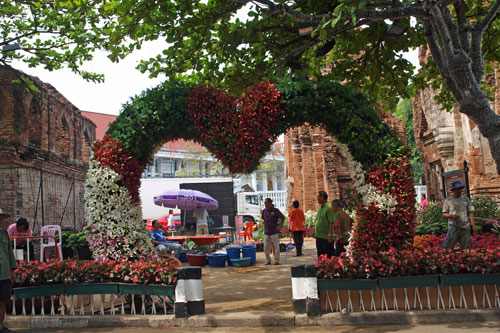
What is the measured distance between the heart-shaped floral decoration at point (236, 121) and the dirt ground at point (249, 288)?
85.0 inches

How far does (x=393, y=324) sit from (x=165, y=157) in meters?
51.3

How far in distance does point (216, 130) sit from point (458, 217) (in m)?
4.34

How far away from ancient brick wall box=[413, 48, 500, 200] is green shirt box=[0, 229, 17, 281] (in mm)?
10054

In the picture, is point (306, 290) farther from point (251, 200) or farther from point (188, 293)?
point (251, 200)

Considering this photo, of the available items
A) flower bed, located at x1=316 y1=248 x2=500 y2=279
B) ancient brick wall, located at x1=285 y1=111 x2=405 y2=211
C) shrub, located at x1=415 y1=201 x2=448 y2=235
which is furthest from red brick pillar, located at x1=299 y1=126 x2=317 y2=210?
flower bed, located at x1=316 y1=248 x2=500 y2=279

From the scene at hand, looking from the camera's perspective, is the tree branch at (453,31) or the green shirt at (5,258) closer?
the green shirt at (5,258)

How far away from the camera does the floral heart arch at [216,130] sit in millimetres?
7062

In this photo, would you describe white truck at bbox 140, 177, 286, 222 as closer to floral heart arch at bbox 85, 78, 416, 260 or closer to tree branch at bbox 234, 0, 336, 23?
tree branch at bbox 234, 0, 336, 23

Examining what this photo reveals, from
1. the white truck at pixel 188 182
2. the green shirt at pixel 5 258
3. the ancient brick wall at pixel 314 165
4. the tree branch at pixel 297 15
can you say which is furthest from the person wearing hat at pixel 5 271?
the white truck at pixel 188 182

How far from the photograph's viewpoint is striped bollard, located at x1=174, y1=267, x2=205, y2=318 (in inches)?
254

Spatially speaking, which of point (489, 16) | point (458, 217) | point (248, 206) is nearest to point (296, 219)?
point (458, 217)

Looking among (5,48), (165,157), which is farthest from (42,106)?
(165,157)

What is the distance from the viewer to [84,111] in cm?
4781

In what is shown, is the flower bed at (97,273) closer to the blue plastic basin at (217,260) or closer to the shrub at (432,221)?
the blue plastic basin at (217,260)
